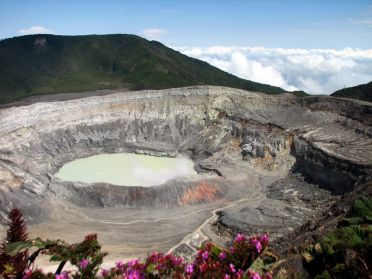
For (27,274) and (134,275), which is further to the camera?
(134,275)

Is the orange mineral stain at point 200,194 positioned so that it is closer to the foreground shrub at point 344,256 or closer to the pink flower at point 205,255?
the foreground shrub at point 344,256

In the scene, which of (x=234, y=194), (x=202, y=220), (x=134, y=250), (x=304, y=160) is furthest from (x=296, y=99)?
(x=134, y=250)

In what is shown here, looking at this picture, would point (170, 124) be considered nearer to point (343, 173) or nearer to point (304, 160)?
point (304, 160)

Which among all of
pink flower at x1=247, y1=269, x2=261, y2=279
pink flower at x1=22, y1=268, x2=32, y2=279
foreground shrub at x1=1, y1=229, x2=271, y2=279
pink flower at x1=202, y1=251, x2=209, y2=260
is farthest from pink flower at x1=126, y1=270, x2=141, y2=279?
pink flower at x1=247, y1=269, x2=261, y2=279

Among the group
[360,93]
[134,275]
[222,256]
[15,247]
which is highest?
[360,93]

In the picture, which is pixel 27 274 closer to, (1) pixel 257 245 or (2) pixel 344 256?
(1) pixel 257 245

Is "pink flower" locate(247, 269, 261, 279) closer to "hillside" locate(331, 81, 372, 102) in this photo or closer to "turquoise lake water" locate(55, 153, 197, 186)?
"turquoise lake water" locate(55, 153, 197, 186)

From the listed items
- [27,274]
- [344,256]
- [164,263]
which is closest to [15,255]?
[27,274]
